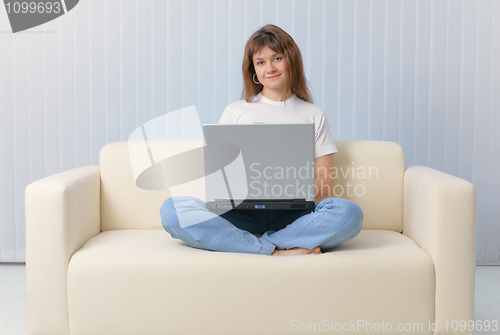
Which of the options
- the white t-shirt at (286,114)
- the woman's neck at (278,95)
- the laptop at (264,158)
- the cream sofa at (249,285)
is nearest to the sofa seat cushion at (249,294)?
the cream sofa at (249,285)

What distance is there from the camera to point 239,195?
1.24 metres

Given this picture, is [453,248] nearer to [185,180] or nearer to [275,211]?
[275,211]

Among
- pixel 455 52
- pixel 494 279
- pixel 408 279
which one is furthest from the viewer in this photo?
pixel 455 52

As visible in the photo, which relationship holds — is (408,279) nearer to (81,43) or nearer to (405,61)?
(405,61)

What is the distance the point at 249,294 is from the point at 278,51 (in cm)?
92

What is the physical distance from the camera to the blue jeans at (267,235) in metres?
1.25

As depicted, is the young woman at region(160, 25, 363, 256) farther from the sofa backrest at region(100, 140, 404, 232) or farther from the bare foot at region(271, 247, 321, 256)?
the sofa backrest at region(100, 140, 404, 232)

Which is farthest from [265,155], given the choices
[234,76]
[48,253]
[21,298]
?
[21,298]

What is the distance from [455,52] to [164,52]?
1.58 meters

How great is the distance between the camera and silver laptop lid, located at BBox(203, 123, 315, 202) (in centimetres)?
122

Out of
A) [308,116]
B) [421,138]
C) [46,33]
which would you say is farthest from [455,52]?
[46,33]

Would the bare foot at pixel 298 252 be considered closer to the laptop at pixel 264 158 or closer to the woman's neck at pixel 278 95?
the laptop at pixel 264 158

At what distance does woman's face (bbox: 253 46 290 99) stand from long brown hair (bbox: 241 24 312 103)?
0.02 meters

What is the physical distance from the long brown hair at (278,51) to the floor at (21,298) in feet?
3.61
